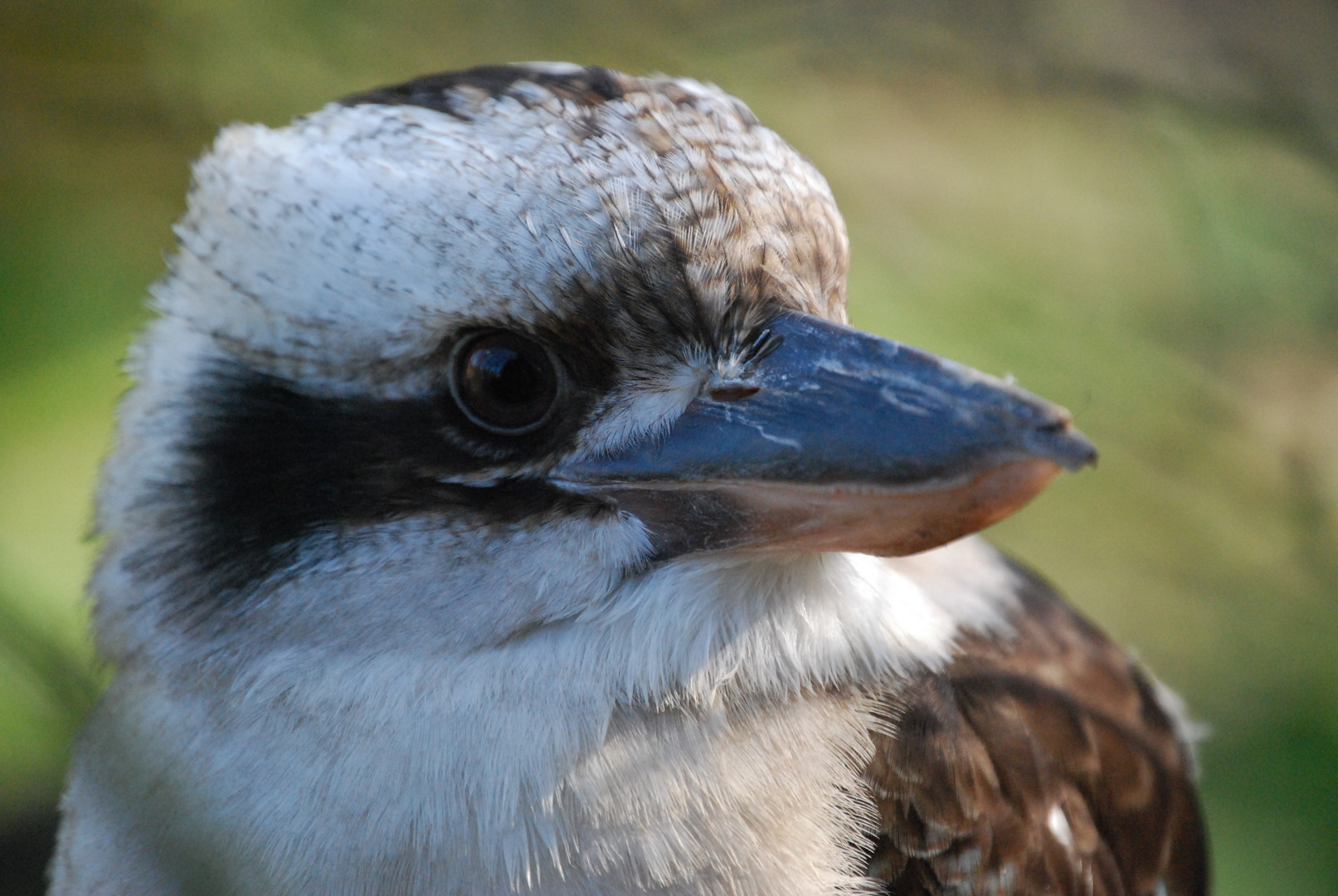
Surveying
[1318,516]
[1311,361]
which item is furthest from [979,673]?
[1311,361]

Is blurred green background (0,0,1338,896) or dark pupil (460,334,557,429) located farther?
blurred green background (0,0,1338,896)

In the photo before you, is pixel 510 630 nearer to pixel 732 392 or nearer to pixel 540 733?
pixel 540 733

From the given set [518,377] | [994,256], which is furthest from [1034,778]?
[994,256]

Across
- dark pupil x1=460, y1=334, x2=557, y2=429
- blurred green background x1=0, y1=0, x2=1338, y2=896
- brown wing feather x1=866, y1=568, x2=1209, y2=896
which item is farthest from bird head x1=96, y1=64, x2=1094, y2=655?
blurred green background x1=0, y1=0, x2=1338, y2=896

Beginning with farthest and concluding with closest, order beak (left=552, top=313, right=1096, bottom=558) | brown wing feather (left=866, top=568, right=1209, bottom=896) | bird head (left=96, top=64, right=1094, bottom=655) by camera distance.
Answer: brown wing feather (left=866, top=568, right=1209, bottom=896) < bird head (left=96, top=64, right=1094, bottom=655) < beak (left=552, top=313, right=1096, bottom=558)

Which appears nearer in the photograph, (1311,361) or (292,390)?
(292,390)

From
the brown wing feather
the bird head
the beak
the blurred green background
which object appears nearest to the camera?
the beak

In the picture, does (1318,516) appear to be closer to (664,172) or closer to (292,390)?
(664,172)

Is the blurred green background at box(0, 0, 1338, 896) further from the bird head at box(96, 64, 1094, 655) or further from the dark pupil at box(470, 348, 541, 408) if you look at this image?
the dark pupil at box(470, 348, 541, 408)
